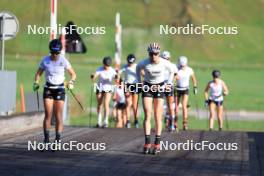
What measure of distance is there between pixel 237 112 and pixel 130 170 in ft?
100.0

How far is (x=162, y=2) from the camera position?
151000 mm

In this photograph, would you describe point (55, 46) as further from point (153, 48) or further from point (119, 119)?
point (119, 119)

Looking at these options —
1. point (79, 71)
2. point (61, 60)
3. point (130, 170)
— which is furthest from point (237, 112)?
point (79, 71)

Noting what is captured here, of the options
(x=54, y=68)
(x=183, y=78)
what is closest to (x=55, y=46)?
(x=54, y=68)

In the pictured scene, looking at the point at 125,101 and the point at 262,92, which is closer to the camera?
the point at 125,101

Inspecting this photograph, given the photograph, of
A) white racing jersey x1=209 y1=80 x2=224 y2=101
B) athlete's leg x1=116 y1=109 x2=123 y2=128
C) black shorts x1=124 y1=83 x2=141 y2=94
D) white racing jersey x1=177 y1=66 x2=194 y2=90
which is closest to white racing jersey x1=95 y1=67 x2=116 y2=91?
black shorts x1=124 y1=83 x2=141 y2=94

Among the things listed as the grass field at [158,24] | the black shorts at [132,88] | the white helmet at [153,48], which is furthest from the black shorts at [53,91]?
the grass field at [158,24]

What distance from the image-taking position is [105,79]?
83.3ft

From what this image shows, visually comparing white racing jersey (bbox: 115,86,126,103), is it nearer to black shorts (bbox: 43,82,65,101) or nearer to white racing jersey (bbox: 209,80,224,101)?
white racing jersey (bbox: 209,80,224,101)

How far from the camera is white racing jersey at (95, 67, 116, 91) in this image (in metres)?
25.3

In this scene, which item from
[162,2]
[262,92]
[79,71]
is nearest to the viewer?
[262,92]

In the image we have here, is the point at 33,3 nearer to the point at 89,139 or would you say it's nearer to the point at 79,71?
the point at 79,71

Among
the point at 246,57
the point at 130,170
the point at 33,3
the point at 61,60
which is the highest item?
the point at 33,3

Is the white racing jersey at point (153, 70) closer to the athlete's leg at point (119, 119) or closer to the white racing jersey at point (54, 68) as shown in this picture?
the white racing jersey at point (54, 68)
